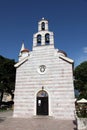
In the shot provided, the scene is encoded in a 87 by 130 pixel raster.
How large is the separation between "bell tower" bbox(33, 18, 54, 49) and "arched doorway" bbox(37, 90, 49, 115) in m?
5.85

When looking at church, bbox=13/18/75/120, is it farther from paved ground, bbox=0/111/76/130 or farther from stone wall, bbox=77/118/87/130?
stone wall, bbox=77/118/87/130

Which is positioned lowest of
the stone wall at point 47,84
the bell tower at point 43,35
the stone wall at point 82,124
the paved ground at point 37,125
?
the paved ground at point 37,125

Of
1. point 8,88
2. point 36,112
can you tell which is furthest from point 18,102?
point 8,88

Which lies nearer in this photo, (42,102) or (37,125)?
(37,125)

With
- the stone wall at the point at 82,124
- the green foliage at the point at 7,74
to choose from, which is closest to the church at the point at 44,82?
the stone wall at the point at 82,124

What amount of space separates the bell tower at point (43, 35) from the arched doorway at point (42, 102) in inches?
230

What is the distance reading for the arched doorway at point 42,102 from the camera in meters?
17.8

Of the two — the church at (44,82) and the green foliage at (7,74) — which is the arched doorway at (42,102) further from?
the green foliage at (7,74)

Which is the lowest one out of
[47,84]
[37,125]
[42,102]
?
[37,125]

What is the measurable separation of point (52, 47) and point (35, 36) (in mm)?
2626

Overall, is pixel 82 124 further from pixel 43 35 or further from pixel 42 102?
pixel 43 35

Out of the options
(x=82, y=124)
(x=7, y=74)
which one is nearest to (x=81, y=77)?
(x=7, y=74)

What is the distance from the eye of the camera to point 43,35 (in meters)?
19.3

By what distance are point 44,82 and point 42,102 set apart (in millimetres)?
2333
